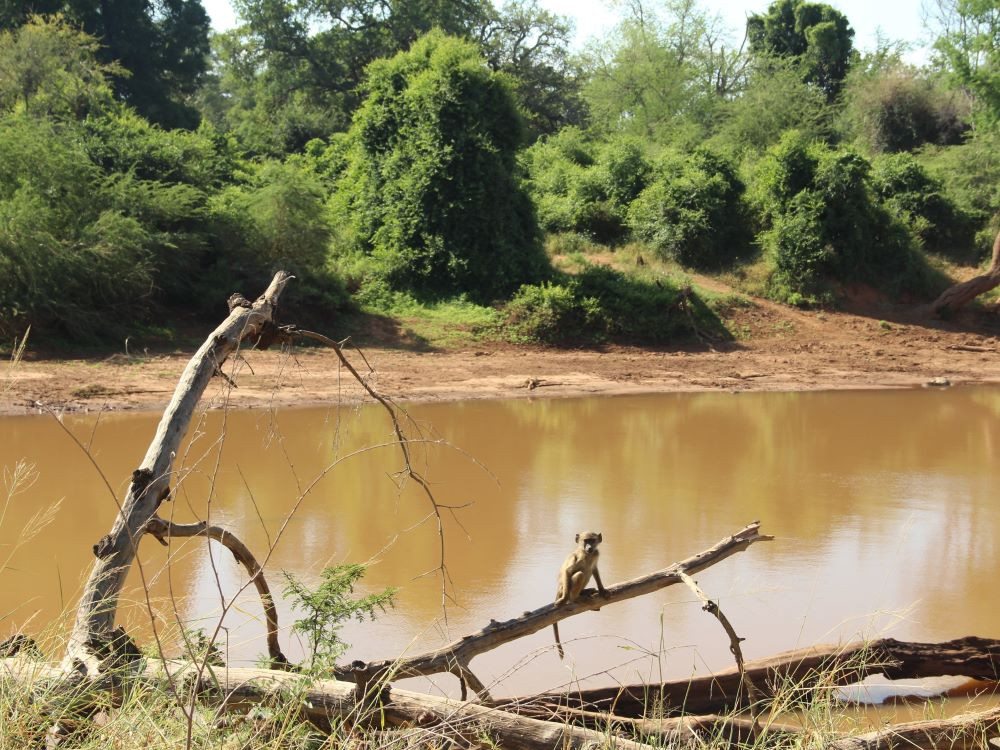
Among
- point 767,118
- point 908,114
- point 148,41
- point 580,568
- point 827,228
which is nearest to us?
point 580,568

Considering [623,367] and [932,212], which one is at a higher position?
[932,212]

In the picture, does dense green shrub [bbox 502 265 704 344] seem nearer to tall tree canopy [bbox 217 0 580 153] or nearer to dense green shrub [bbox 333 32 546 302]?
dense green shrub [bbox 333 32 546 302]

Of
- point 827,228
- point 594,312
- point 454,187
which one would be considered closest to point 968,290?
point 827,228

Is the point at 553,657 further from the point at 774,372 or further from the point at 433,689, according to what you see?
the point at 774,372

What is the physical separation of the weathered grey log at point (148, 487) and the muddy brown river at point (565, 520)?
184 millimetres

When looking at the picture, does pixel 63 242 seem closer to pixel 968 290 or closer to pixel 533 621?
pixel 533 621

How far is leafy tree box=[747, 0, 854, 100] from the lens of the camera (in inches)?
1592

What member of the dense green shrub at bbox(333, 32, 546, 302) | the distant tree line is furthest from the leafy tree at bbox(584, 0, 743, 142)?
the dense green shrub at bbox(333, 32, 546, 302)

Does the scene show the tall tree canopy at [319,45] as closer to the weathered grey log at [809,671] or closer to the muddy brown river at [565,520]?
the muddy brown river at [565,520]

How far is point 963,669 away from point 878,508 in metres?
4.71

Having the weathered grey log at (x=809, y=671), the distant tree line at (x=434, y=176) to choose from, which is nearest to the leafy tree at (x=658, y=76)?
the distant tree line at (x=434, y=176)

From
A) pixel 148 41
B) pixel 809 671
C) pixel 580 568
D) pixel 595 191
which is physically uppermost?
pixel 148 41

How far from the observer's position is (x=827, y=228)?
904 inches

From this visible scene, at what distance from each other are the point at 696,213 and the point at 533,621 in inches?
803
